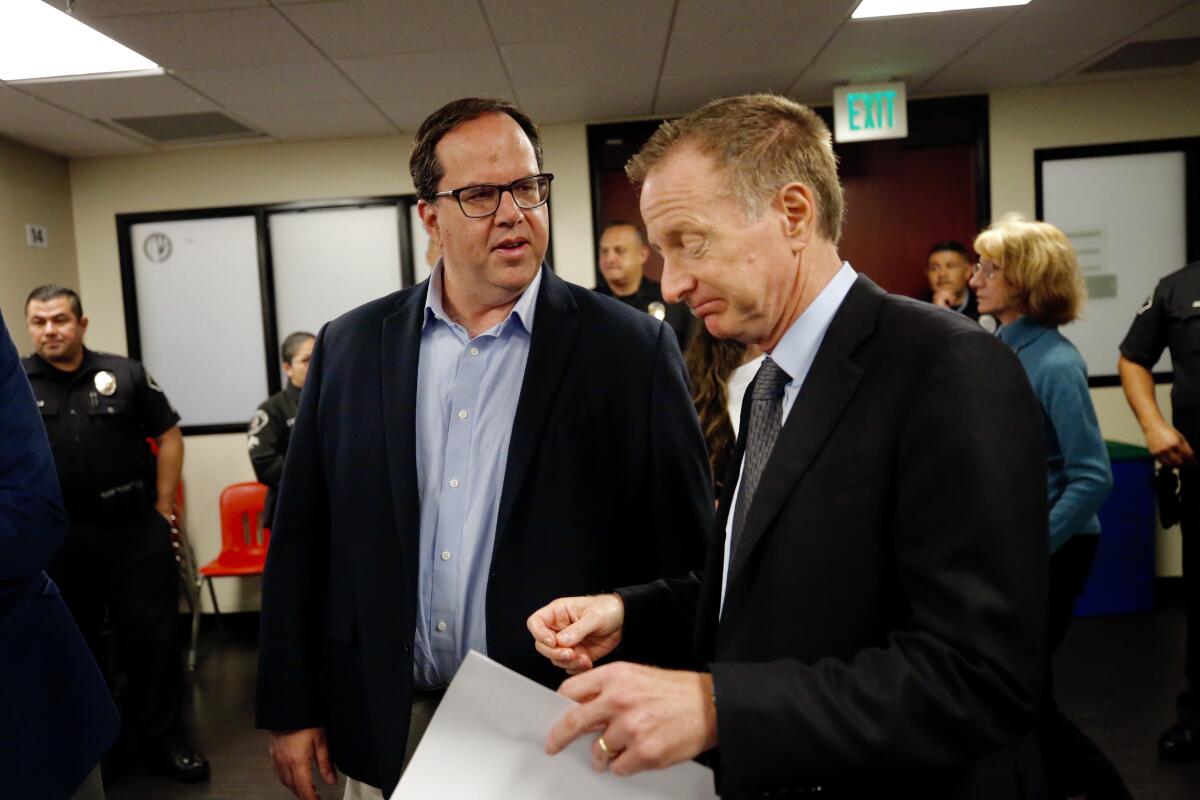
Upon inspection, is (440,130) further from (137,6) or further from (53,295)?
(53,295)

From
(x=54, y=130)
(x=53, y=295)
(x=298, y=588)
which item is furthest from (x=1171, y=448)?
(x=54, y=130)

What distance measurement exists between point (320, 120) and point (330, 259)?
0.85 metres

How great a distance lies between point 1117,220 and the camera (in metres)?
4.80

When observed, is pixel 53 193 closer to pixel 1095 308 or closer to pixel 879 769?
pixel 879 769

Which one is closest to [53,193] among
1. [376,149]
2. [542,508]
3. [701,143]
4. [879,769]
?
[376,149]

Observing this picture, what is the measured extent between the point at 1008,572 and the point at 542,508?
747 millimetres

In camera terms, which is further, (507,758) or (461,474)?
(461,474)

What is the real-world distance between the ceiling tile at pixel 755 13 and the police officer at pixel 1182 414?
5.37ft

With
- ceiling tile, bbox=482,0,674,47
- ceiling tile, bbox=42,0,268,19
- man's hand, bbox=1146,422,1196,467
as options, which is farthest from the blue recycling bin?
ceiling tile, bbox=42,0,268,19

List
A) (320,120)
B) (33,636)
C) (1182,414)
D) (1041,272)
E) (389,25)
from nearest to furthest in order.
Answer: (33,636) < (1041,272) < (1182,414) < (389,25) < (320,120)

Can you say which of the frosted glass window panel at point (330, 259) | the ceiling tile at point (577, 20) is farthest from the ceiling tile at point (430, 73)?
the frosted glass window panel at point (330, 259)

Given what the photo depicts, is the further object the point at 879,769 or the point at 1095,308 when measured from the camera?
the point at 1095,308

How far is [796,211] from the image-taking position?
898mm

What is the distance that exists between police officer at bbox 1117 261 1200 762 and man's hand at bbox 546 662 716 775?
9.32 feet
